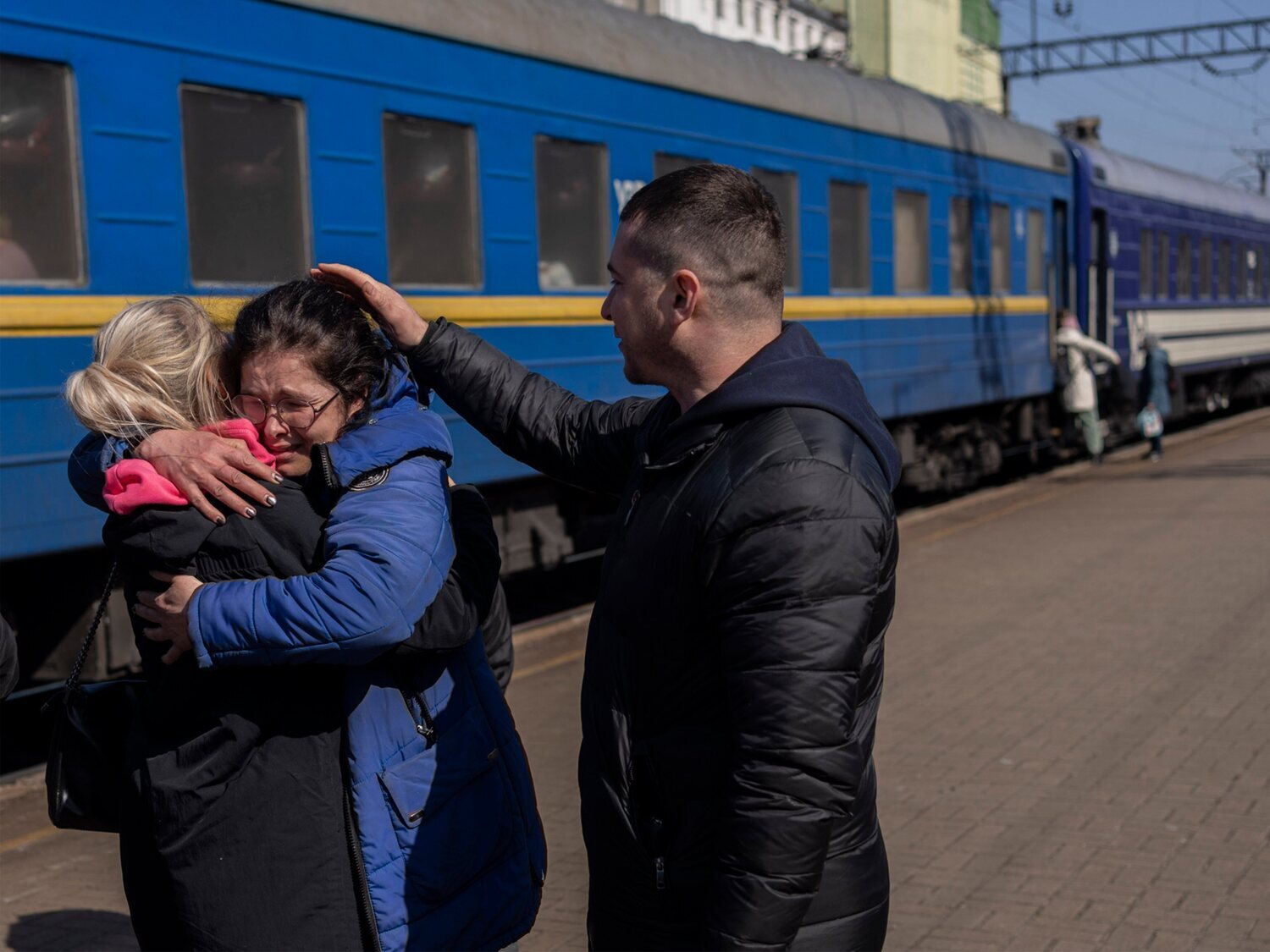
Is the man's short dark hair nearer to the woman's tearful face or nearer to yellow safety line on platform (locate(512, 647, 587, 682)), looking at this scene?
the woman's tearful face

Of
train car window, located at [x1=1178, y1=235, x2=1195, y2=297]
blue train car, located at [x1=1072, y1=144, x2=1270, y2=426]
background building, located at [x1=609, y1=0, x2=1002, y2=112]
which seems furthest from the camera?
background building, located at [x1=609, y1=0, x2=1002, y2=112]

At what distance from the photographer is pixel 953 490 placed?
15.6 metres

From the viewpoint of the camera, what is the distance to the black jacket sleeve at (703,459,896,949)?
6.77 feet

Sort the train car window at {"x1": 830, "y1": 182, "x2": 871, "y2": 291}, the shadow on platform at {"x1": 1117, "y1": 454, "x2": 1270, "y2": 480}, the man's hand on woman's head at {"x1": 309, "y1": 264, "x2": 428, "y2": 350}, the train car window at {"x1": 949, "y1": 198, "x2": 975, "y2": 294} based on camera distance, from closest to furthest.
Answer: the man's hand on woman's head at {"x1": 309, "y1": 264, "x2": 428, "y2": 350} < the train car window at {"x1": 830, "y1": 182, "x2": 871, "y2": 291} < the train car window at {"x1": 949, "y1": 198, "x2": 975, "y2": 294} < the shadow on platform at {"x1": 1117, "y1": 454, "x2": 1270, "y2": 480}

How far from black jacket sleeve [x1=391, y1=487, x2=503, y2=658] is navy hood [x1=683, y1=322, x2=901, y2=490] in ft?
1.47

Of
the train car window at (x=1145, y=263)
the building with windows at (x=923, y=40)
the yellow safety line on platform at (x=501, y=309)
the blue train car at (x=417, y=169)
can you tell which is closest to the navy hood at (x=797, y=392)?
the yellow safety line on platform at (x=501, y=309)

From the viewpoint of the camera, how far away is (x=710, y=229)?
2.28 metres

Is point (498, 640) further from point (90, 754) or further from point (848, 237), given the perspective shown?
point (848, 237)

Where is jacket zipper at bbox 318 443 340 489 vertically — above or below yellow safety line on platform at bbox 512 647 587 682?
above

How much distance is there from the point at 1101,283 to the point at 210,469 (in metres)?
16.4

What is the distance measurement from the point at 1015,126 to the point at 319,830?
45.4 feet

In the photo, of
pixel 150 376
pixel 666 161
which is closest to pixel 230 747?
pixel 150 376

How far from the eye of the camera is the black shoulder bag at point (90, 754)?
2496 mm

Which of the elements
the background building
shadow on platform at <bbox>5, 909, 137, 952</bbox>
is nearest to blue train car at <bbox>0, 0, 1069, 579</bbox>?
shadow on platform at <bbox>5, 909, 137, 952</bbox>
